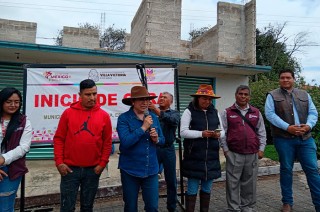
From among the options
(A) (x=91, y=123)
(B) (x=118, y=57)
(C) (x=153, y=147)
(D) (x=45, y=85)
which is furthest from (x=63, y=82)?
(B) (x=118, y=57)

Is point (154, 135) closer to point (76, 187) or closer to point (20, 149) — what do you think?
point (76, 187)

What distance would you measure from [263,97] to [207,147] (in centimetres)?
690

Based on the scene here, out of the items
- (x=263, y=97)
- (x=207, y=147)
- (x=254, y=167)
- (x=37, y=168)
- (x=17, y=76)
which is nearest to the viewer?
(x=207, y=147)

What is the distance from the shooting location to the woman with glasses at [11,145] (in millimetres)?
2764

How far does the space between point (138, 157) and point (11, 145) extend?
1360 mm

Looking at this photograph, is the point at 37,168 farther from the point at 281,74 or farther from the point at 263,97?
the point at 263,97

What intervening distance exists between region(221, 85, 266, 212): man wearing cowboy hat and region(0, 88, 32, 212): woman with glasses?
2610 mm

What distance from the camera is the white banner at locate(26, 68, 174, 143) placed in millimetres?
3975

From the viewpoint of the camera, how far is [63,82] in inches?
161

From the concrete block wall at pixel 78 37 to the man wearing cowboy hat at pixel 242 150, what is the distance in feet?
31.6

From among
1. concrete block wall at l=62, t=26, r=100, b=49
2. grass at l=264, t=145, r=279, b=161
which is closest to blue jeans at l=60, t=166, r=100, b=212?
grass at l=264, t=145, r=279, b=161

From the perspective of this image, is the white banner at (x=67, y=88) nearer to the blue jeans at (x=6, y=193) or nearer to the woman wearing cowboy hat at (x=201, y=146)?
the woman wearing cowboy hat at (x=201, y=146)

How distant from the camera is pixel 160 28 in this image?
9.20m

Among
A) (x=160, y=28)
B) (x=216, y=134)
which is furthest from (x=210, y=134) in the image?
(x=160, y=28)
